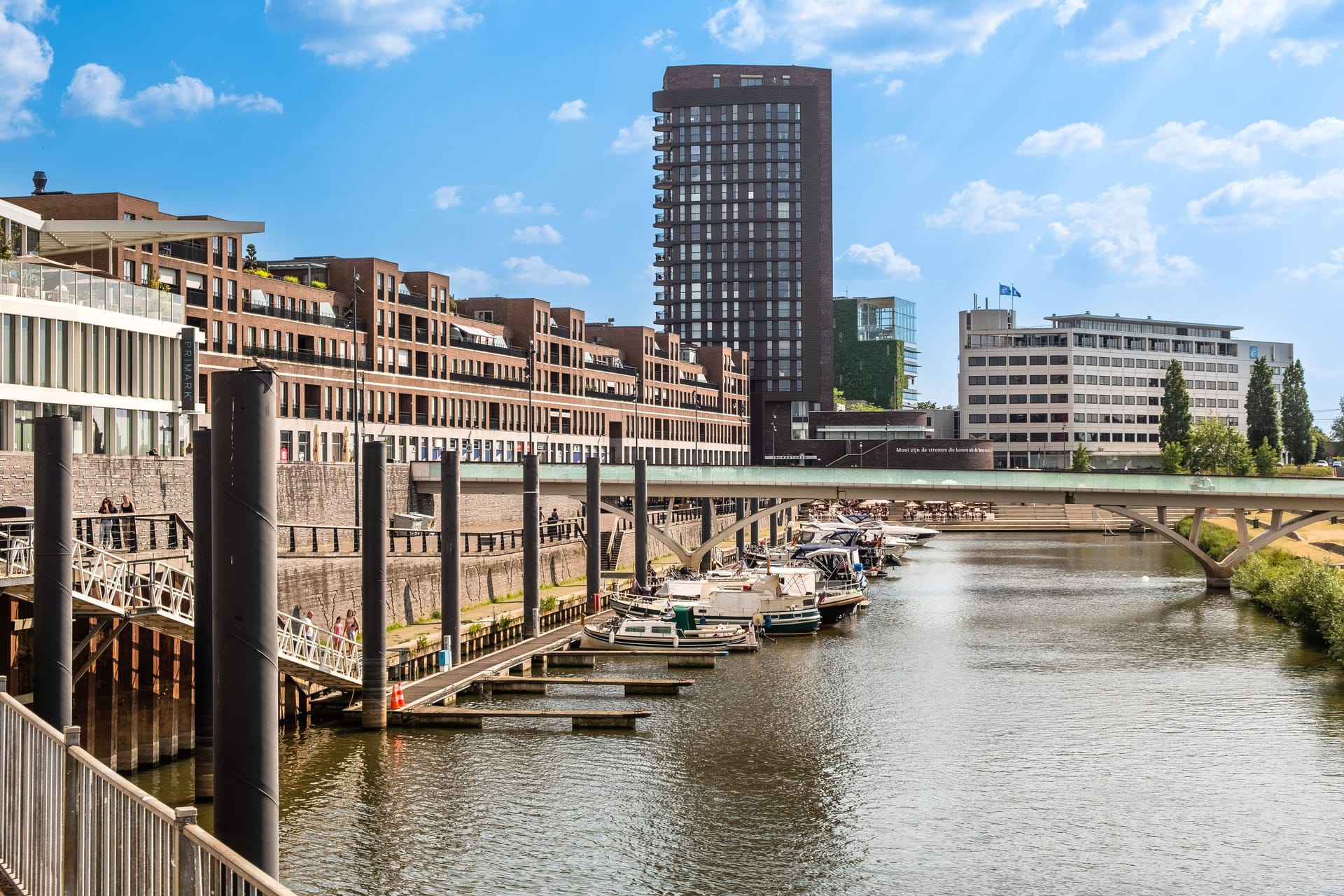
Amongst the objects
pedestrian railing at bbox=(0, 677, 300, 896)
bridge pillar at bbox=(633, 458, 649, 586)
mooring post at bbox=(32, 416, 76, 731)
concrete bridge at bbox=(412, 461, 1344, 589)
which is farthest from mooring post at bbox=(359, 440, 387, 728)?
concrete bridge at bbox=(412, 461, 1344, 589)

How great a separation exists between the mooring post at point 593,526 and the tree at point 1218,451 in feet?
397

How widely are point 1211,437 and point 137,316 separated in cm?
14392

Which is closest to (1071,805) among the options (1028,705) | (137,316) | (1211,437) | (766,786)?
(766,786)

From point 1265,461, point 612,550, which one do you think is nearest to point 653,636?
point 612,550

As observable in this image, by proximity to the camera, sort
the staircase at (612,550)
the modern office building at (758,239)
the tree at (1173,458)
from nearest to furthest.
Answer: the staircase at (612,550) → the tree at (1173,458) → the modern office building at (758,239)

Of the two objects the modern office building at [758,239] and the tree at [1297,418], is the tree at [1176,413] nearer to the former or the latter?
the tree at [1297,418]

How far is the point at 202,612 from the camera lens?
2736 cm

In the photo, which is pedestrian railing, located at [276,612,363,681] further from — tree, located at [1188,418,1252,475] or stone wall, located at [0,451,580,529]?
tree, located at [1188,418,1252,475]

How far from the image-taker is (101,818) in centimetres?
1109

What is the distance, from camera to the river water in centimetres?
2530

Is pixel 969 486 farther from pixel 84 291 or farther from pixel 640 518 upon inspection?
pixel 84 291

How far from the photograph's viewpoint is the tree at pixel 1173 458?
16512 centimetres

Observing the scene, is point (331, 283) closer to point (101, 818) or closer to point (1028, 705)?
point (1028, 705)

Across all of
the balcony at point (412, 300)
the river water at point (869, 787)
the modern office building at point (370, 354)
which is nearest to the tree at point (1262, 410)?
A: the modern office building at point (370, 354)
